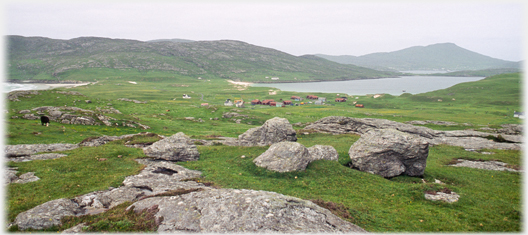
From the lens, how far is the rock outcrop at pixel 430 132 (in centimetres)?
4741

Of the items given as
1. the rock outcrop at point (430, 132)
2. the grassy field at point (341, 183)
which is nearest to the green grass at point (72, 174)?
the grassy field at point (341, 183)

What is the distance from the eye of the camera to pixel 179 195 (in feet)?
59.8

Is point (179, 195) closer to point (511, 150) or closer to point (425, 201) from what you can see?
point (425, 201)

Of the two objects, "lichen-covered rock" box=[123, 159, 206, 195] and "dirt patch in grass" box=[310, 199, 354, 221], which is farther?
"lichen-covered rock" box=[123, 159, 206, 195]

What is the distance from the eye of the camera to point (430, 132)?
54719 millimetres

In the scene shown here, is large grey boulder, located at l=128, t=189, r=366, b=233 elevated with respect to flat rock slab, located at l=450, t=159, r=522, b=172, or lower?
elevated

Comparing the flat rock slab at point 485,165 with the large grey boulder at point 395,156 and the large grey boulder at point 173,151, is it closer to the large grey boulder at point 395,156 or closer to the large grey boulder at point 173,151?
the large grey boulder at point 395,156

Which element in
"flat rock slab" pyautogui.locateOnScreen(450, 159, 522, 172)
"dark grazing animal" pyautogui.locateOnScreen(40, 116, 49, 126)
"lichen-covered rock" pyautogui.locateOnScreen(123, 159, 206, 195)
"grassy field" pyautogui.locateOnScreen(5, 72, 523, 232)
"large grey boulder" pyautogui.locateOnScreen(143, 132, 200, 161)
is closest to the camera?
"grassy field" pyautogui.locateOnScreen(5, 72, 523, 232)

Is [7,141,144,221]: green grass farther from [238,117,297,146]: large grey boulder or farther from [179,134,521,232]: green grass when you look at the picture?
[238,117,297,146]: large grey boulder

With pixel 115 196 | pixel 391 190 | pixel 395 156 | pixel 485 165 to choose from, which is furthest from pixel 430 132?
pixel 115 196

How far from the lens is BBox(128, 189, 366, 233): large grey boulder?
47.7 ft

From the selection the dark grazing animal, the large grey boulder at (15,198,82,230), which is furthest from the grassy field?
the dark grazing animal

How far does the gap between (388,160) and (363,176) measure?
453 cm

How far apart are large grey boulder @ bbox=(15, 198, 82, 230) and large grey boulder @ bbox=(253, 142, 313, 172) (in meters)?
17.4
